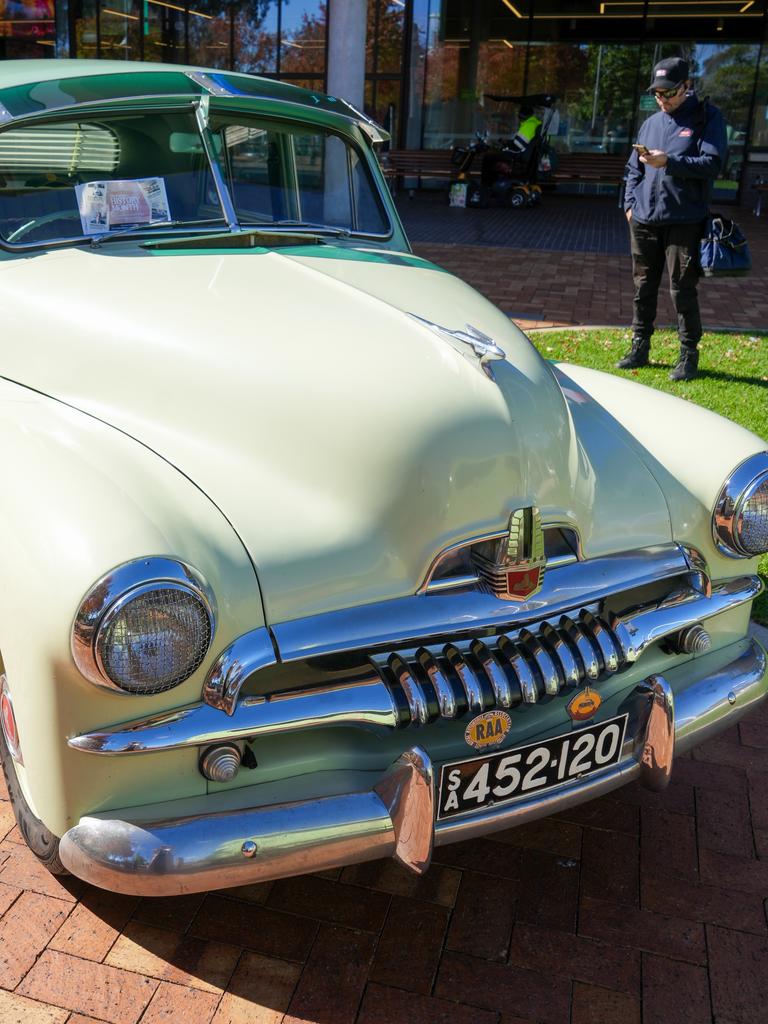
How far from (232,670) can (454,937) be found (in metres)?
0.94

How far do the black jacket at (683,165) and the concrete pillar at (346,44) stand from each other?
20.6 feet

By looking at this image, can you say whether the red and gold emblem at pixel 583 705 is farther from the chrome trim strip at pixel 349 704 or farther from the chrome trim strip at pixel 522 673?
the chrome trim strip at pixel 522 673

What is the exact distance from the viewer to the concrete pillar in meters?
11.2

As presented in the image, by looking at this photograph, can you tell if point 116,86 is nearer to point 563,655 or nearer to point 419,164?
point 563,655

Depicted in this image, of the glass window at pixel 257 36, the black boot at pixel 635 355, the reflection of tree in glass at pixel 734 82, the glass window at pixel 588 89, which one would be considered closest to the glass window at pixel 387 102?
the glass window at pixel 257 36

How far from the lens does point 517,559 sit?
2.17 m

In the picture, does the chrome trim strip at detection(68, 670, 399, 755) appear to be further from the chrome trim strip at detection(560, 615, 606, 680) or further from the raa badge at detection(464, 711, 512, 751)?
the chrome trim strip at detection(560, 615, 606, 680)

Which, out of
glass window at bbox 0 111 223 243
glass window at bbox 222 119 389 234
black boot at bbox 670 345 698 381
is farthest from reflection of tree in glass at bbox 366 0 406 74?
glass window at bbox 0 111 223 243

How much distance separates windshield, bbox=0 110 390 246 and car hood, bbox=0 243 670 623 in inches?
8.4

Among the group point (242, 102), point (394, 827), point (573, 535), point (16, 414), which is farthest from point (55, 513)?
point (242, 102)

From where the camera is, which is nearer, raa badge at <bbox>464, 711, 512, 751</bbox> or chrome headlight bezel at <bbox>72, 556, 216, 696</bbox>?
chrome headlight bezel at <bbox>72, 556, 216, 696</bbox>

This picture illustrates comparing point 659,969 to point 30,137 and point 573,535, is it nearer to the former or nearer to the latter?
point 573,535

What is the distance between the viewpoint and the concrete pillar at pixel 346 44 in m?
11.2

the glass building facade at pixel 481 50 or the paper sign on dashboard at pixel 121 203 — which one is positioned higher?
the glass building facade at pixel 481 50
